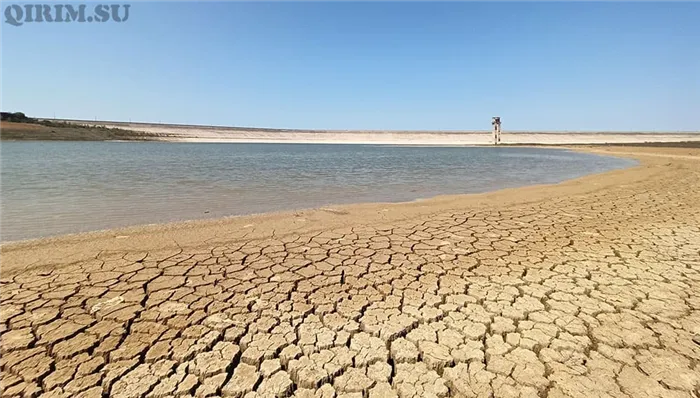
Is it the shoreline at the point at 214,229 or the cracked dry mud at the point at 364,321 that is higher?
the shoreline at the point at 214,229

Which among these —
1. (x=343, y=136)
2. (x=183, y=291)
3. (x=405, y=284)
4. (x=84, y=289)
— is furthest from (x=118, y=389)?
(x=343, y=136)

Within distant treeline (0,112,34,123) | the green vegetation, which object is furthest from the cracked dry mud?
distant treeline (0,112,34,123)

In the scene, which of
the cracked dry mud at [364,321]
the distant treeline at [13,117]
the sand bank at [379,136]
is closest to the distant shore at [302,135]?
the sand bank at [379,136]

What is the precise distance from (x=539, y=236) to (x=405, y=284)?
9.29 ft

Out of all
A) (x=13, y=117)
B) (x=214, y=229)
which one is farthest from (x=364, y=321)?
(x=13, y=117)

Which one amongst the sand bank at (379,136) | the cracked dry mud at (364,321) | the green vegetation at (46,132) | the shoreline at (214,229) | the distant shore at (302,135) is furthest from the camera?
the sand bank at (379,136)

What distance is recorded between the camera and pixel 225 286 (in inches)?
122

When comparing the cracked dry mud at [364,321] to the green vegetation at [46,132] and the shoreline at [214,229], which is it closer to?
the shoreline at [214,229]

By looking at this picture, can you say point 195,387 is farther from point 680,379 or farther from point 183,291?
point 680,379

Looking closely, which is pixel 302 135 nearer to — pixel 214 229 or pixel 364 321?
pixel 214 229

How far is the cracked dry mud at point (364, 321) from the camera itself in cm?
189

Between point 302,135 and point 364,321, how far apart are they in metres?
96.7

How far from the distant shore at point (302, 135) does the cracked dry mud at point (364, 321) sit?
6311 cm

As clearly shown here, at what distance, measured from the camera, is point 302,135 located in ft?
314
